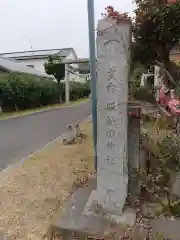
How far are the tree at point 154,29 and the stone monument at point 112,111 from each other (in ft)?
3.37

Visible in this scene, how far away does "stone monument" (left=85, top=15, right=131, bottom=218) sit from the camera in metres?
3.20

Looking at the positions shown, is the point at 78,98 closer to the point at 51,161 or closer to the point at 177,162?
the point at 51,161

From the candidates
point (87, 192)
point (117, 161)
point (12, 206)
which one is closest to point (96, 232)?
point (117, 161)

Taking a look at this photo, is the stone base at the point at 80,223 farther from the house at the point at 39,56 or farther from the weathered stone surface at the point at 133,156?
the house at the point at 39,56

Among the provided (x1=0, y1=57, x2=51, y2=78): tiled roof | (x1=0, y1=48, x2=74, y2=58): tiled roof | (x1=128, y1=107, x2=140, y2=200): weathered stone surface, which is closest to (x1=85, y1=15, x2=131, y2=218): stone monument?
(x1=128, y1=107, x2=140, y2=200): weathered stone surface

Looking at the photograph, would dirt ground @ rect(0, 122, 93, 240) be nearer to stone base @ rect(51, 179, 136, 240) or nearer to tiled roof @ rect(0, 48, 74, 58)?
stone base @ rect(51, 179, 136, 240)

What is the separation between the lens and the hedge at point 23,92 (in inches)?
777

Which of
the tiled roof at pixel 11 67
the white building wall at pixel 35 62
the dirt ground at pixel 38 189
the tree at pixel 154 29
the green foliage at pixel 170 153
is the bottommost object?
the dirt ground at pixel 38 189

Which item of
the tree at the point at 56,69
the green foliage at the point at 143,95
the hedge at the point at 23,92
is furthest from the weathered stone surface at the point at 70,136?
the tree at the point at 56,69

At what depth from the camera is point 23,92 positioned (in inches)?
814

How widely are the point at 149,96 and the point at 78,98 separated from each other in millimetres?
28779

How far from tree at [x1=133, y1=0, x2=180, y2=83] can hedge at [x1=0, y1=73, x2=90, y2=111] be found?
16.1m

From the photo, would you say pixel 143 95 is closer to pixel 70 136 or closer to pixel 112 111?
pixel 112 111

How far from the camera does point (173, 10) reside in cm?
394
